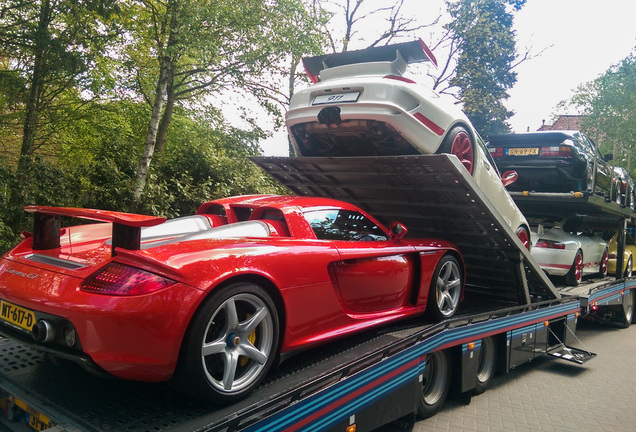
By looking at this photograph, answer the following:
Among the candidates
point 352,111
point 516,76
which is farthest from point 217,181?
point 516,76

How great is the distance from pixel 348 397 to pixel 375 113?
2369 millimetres

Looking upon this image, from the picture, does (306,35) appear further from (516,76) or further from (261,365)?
(516,76)

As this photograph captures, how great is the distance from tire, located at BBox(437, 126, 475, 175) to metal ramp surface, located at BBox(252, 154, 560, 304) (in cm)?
44

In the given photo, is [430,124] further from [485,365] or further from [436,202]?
[485,365]

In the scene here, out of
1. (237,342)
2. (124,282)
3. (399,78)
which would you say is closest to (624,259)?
(399,78)

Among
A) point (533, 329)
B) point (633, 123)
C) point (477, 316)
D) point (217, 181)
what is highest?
point (633, 123)

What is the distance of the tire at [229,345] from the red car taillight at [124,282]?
9.9 inches

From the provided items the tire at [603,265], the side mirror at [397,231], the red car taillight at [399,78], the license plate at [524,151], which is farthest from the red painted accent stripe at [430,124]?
the tire at [603,265]

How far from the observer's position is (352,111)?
4.05 meters

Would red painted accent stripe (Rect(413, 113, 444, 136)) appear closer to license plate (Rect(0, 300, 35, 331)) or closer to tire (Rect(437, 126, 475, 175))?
tire (Rect(437, 126, 475, 175))

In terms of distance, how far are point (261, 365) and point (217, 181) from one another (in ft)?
31.4

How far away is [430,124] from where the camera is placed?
4145mm

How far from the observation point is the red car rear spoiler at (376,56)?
13.9 ft

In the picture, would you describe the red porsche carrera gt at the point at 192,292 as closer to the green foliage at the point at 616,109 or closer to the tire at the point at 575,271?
the tire at the point at 575,271
